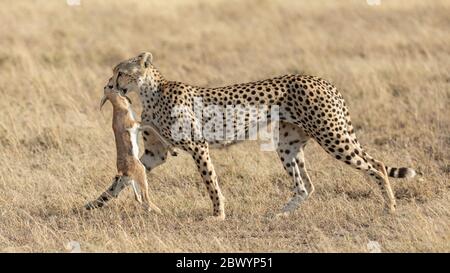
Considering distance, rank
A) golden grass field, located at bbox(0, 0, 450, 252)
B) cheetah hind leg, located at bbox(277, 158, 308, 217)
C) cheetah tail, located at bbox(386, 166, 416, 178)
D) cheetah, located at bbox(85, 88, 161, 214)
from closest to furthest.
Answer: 1. golden grass field, located at bbox(0, 0, 450, 252)
2. cheetah, located at bbox(85, 88, 161, 214)
3. cheetah tail, located at bbox(386, 166, 416, 178)
4. cheetah hind leg, located at bbox(277, 158, 308, 217)

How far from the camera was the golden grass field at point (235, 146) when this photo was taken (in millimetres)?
7219

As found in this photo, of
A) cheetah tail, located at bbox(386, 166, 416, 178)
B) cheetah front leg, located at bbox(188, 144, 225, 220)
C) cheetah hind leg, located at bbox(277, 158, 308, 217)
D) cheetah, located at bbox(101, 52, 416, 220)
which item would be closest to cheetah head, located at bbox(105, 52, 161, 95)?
cheetah, located at bbox(101, 52, 416, 220)

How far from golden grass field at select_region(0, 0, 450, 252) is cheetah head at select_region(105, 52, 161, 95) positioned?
922 millimetres

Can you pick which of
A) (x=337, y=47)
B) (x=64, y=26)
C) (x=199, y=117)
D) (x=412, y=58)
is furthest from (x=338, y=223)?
(x=64, y=26)

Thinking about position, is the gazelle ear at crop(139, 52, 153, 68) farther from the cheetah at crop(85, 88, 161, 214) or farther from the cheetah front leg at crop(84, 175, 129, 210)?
the cheetah front leg at crop(84, 175, 129, 210)

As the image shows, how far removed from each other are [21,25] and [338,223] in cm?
963

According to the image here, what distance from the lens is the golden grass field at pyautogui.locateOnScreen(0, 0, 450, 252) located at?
23.7 ft

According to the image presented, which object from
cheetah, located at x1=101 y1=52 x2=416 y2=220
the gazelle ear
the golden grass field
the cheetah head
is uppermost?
the gazelle ear

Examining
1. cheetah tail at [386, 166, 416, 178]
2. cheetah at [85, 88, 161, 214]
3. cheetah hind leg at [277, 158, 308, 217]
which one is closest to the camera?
cheetah at [85, 88, 161, 214]

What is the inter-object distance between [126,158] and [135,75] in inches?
25.4

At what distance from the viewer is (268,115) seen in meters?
7.60

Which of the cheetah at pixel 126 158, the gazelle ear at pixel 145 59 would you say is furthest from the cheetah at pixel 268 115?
the cheetah at pixel 126 158

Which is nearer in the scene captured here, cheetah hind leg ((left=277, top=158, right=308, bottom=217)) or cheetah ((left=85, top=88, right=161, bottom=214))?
cheetah ((left=85, top=88, right=161, bottom=214))
